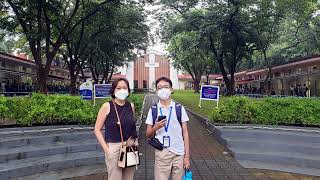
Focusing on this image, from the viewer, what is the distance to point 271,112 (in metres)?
10.5

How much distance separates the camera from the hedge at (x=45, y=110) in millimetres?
9008

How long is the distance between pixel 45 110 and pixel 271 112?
5.79 metres

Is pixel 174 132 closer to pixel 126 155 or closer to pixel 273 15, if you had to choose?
pixel 126 155

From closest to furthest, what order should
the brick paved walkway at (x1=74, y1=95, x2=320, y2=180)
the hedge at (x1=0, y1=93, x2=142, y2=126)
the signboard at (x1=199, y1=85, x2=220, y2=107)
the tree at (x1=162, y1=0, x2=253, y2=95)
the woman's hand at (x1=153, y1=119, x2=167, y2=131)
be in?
the woman's hand at (x1=153, y1=119, x2=167, y2=131), the brick paved walkway at (x1=74, y1=95, x2=320, y2=180), the hedge at (x1=0, y1=93, x2=142, y2=126), the signboard at (x1=199, y1=85, x2=220, y2=107), the tree at (x1=162, y1=0, x2=253, y2=95)

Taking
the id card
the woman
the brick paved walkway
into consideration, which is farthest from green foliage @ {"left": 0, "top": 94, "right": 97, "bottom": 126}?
the id card

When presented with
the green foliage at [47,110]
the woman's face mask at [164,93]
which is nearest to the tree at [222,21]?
the green foliage at [47,110]

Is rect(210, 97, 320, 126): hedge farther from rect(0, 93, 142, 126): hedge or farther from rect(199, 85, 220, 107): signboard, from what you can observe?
rect(199, 85, 220, 107): signboard

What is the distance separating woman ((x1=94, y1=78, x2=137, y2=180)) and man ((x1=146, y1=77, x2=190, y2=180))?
→ 27 cm

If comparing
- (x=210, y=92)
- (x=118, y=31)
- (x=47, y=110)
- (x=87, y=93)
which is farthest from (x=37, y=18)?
(x=47, y=110)

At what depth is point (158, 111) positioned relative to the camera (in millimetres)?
4570

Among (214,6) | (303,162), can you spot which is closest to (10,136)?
(303,162)

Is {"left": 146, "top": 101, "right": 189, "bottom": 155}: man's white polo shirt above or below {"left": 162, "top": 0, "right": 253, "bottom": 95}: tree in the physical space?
below

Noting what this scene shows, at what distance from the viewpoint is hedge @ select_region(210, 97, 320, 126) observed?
33.8 ft

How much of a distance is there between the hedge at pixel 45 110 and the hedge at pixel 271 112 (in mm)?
3676
